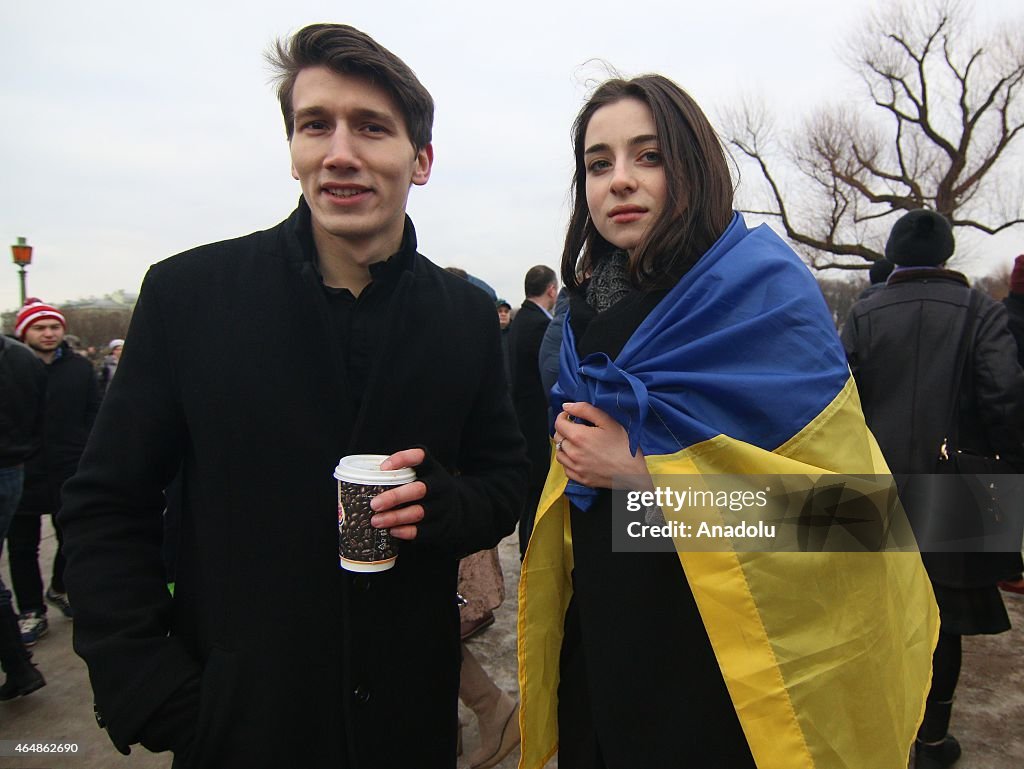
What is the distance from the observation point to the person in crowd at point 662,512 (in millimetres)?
1243

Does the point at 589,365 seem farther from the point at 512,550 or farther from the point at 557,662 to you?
the point at 512,550

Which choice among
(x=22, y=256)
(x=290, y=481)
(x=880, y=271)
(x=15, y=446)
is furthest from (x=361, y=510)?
(x=22, y=256)

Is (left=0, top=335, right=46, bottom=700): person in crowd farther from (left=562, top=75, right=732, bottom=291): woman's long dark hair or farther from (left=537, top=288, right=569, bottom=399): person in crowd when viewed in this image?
(left=562, top=75, right=732, bottom=291): woman's long dark hair

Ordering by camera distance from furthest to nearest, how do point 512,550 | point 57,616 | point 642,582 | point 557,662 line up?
point 512,550 < point 57,616 < point 557,662 < point 642,582

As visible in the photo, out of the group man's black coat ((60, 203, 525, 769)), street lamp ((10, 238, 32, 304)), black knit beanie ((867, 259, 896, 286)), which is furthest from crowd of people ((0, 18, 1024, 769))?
street lamp ((10, 238, 32, 304))

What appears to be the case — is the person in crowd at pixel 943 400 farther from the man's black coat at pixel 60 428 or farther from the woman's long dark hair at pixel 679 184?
the man's black coat at pixel 60 428

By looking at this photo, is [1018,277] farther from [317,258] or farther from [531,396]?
[317,258]

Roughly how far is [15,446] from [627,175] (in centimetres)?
364

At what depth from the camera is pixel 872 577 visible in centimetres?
131

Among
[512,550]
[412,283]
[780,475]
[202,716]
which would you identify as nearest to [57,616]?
[512,550]

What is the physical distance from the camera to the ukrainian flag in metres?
1.23

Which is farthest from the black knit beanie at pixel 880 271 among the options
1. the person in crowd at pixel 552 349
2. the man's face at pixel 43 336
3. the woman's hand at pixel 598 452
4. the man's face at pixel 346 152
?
the man's face at pixel 43 336

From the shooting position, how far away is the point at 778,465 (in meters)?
1.24

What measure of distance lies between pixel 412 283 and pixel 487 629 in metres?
2.82
